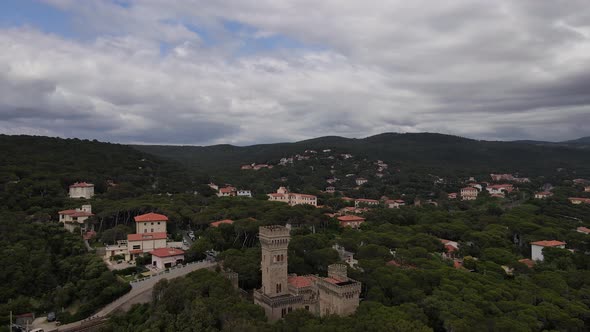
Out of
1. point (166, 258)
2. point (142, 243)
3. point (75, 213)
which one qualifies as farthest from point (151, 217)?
point (166, 258)

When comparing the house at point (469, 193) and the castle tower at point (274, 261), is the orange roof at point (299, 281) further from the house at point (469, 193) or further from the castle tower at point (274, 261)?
the house at point (469, 193)

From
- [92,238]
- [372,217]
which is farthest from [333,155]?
[92,238]

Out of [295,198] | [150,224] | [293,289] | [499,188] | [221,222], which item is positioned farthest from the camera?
[499,188]

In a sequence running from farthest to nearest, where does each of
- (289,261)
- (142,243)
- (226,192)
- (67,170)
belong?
(226,192), (67,170), (142,243), (289,261)

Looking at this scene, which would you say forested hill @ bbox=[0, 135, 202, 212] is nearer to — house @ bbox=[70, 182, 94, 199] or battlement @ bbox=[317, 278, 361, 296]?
house @ bbox=[70, 182, 94, 199]

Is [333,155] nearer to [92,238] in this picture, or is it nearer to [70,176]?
[70,176]

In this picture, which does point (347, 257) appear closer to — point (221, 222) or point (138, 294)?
point (221, 222)

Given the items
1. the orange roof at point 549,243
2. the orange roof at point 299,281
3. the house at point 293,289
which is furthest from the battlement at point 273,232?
the orange roof at point 549,243
